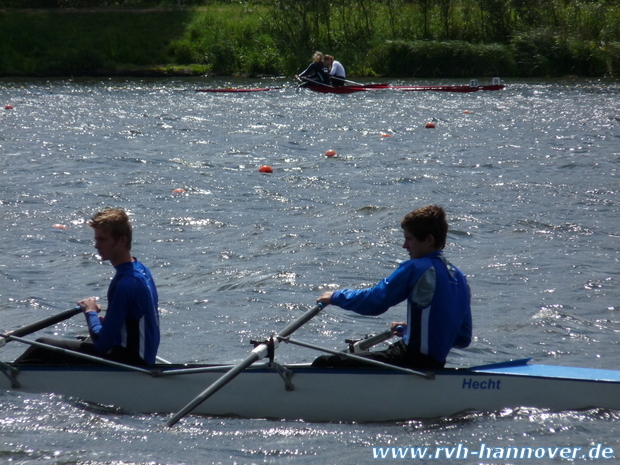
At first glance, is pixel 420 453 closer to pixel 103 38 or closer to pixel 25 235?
pixel 25 235

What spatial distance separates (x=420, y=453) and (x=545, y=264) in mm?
4665

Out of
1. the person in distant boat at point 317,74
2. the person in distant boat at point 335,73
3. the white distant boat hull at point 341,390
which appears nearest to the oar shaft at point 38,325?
the white distant boat hull at point 341,390

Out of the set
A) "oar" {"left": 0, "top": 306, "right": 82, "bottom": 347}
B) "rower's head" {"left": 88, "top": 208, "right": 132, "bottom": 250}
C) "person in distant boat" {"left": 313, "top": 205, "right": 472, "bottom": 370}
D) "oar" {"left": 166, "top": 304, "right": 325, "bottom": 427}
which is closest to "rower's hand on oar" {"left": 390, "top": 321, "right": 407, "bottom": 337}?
"person in distant boat" {"left": 313, "top": 205, "right": 472, "bottom": 370}

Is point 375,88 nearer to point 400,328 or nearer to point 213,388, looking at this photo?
point 400,328

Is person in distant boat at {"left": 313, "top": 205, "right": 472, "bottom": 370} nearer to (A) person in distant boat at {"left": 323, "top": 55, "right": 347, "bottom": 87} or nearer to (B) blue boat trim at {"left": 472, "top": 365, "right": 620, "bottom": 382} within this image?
(B) blue boat trim at {"left": 472, "top": 365, "right": 620, "bottom": 382}

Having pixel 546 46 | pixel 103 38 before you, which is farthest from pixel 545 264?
pixel 103 38

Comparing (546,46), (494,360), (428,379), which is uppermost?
(546,46)

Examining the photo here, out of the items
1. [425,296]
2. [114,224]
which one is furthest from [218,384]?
[425,296]

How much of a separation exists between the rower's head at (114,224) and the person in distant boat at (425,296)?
1307 millimetres

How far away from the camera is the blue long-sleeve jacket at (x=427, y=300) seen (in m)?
4.77

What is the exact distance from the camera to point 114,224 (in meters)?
Answer: 4.85

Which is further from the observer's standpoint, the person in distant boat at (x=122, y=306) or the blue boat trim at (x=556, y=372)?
the blue boat trim at (x=556, y=372)

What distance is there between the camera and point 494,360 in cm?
654

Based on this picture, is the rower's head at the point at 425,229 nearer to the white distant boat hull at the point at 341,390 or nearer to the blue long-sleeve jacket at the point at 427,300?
the blue long-sleeve jacket at the point at 427,300
